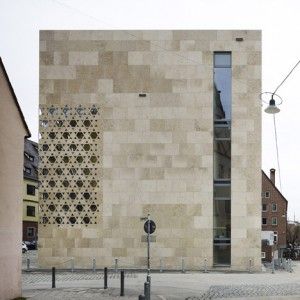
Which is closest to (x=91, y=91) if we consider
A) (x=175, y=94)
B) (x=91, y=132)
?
(x=91, y=132)

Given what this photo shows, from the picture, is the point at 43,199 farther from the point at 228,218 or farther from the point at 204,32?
the point at 204,32

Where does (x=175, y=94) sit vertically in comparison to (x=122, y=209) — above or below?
above

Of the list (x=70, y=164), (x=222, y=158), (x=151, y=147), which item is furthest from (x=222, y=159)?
(x=70, y=164)

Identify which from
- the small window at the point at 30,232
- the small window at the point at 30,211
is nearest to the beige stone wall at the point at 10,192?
the small window at the point at 30,211

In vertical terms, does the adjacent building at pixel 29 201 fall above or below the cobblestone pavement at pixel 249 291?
above

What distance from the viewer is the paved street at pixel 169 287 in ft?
67.3

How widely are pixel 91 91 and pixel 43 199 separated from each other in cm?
733

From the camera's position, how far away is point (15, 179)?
740 inches

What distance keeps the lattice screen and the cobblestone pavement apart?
12.8 meters

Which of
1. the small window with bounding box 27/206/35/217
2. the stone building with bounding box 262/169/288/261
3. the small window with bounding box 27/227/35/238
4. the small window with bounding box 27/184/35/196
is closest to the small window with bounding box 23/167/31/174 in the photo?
the small window with bounding box 27/184/35/196

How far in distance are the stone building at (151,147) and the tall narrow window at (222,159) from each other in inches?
2.5

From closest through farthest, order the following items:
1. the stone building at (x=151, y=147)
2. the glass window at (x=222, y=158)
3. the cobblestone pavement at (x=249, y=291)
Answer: the cobblestone pavement at (x=249, y=291), the stone building at (x=151, y=147), the glass window at (x=222, y=158)

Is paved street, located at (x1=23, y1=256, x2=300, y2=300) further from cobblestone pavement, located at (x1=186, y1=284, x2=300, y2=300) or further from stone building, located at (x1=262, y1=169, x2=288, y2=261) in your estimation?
stone building, located at (x1=262, y1=169, x2=288, y2=261)

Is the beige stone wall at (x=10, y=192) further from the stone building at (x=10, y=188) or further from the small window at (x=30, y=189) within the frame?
the small window at (x=30, y=189)
